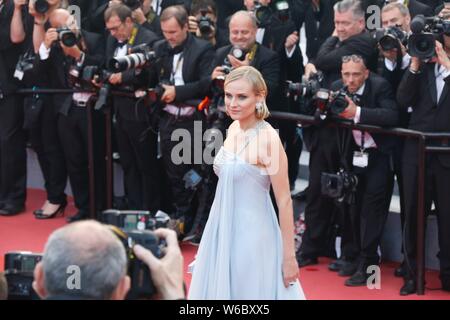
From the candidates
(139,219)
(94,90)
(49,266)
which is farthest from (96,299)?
(94,90)

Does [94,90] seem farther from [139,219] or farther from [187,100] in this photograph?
[139,219]

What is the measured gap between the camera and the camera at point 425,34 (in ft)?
24.9

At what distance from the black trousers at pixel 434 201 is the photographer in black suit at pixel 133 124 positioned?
2.49 metres

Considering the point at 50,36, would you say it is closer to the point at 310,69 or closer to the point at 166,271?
the point at 310,69

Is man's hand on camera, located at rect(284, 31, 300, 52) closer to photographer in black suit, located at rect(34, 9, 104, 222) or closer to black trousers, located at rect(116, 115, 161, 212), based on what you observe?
black trousers, located at rect(116, 115, 161, 212)

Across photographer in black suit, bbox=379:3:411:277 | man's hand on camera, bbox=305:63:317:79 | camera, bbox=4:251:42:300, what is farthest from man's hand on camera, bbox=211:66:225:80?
camera, bbox=4:251:42:300

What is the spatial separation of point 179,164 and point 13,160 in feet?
7.06

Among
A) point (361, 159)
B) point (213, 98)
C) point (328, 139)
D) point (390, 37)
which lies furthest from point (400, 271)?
point (213, 98)

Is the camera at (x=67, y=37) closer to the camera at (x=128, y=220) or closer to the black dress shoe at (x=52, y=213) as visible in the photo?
the black dress shoe at (x=52, y=213)

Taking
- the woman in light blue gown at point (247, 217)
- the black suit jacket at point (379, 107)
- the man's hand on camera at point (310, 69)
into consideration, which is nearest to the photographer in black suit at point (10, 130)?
the man's hand on camera at point (310, 69)

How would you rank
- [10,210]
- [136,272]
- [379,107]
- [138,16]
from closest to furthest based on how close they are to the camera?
[136,272] → [379,107] → [138,16] → [10,210]

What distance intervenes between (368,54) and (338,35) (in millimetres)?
332

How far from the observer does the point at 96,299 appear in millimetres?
3635

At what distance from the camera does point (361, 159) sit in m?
8.30
